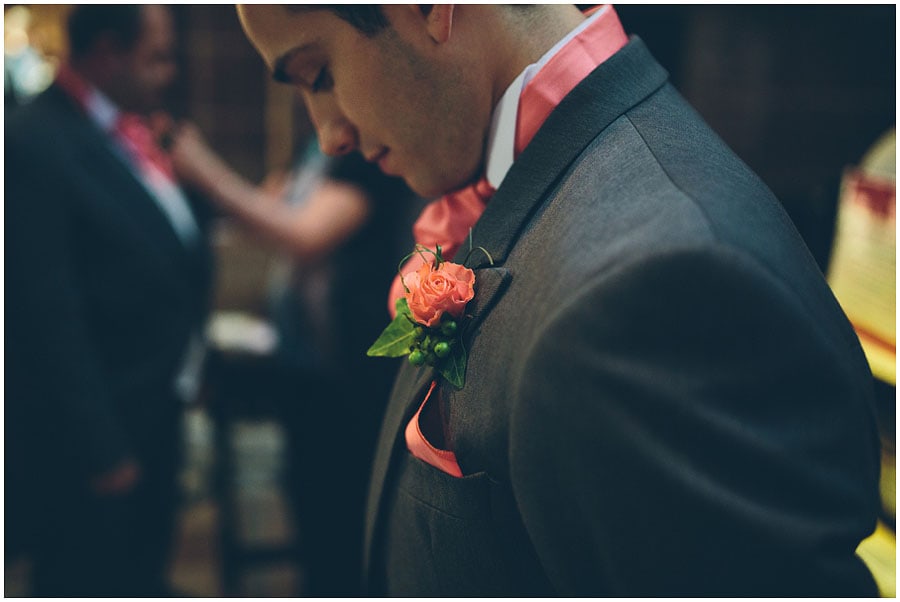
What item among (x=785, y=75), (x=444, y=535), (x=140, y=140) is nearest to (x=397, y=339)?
(x=444, y=535)

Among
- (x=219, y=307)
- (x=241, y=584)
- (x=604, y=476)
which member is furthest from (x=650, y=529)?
(x=219, y=307)

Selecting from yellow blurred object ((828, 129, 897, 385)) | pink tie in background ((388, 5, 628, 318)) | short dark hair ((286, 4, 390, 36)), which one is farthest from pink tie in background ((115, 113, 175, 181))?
yellow blurred object ((828, 129, 897, 385))

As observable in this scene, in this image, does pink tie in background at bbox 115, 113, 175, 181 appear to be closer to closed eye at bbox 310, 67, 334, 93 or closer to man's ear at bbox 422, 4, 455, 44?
closed eye at bbox 310, 67, 334, 93

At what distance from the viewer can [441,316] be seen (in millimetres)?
878

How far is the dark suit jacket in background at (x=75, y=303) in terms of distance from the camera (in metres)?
2.08

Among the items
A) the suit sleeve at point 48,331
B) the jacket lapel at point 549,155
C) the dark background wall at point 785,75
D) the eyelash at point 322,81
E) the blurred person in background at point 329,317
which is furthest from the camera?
the dark background wall at point 785,75

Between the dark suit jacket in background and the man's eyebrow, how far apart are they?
1.34m

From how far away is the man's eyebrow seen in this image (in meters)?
0.95

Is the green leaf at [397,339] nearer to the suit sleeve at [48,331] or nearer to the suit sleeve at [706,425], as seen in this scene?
the suit sleeve at [706,425]

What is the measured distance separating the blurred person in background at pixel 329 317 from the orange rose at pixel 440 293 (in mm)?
1494

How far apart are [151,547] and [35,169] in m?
1.33

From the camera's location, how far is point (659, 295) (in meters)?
0.64

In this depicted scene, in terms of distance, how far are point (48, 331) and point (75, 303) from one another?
0.10 meters

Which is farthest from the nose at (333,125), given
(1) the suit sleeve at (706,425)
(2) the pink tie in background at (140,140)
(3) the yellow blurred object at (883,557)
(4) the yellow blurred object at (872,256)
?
(2) the pink tie in background at (140,140)
